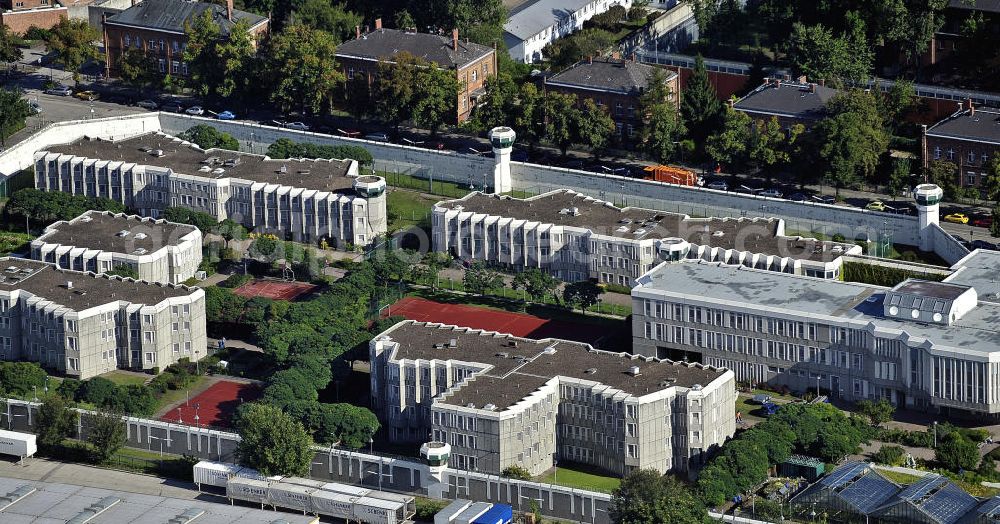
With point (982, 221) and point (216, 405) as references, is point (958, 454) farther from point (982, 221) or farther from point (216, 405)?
point (216, 405)

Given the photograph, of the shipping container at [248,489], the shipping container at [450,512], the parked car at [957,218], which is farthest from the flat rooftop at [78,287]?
the parked car at [957,218]

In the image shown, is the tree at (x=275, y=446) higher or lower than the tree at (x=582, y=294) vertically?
lower

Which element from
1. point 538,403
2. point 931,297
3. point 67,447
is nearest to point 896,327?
point 931,297

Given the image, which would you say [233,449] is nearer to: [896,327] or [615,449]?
[615,449]

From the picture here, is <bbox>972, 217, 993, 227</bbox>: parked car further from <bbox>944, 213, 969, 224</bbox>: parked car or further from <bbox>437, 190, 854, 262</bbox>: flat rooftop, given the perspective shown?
<bbox>437, 190, 854, 262</bbox>: flat rooftop

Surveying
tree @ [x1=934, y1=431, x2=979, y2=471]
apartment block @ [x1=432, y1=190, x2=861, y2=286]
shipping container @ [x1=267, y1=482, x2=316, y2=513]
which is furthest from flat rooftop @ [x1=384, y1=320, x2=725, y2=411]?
apartment block @ [x1=432, y1=190, x2=861, y2=286]

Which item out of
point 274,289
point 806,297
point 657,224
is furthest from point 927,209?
point 274,289

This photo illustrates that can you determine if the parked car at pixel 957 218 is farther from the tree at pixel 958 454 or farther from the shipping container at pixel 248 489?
the shipping container at pixel 248 489
